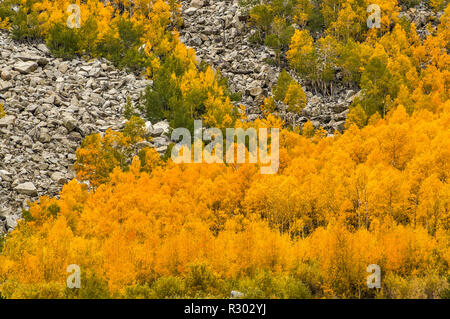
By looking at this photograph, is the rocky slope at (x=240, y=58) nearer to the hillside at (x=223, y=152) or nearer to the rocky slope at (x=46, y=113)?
the hillside at (x=223, y=152)

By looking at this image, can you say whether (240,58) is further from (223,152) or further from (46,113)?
(46,113)

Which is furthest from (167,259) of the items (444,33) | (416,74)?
(444,33)

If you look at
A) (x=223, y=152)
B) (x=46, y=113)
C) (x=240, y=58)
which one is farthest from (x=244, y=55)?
(x=46, y=113)

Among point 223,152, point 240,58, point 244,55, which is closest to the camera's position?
point 223,152

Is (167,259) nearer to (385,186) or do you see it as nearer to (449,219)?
(385,186)

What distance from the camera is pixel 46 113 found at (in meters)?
84.8

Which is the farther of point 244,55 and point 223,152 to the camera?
point 244,55

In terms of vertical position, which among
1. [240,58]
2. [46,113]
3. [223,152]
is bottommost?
[223,152]

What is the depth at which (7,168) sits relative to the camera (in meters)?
69.9

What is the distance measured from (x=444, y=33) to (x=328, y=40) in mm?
27826

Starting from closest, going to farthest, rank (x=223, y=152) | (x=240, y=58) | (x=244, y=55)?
(x=223, y=152)
(x=240, y=58)
(x=244, y=55)

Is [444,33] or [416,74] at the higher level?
[444,33]

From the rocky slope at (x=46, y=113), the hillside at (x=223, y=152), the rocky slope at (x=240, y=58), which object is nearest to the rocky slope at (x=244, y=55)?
the rocky slope at (x=240, y=58)

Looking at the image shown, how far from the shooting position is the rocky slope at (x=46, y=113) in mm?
69062
